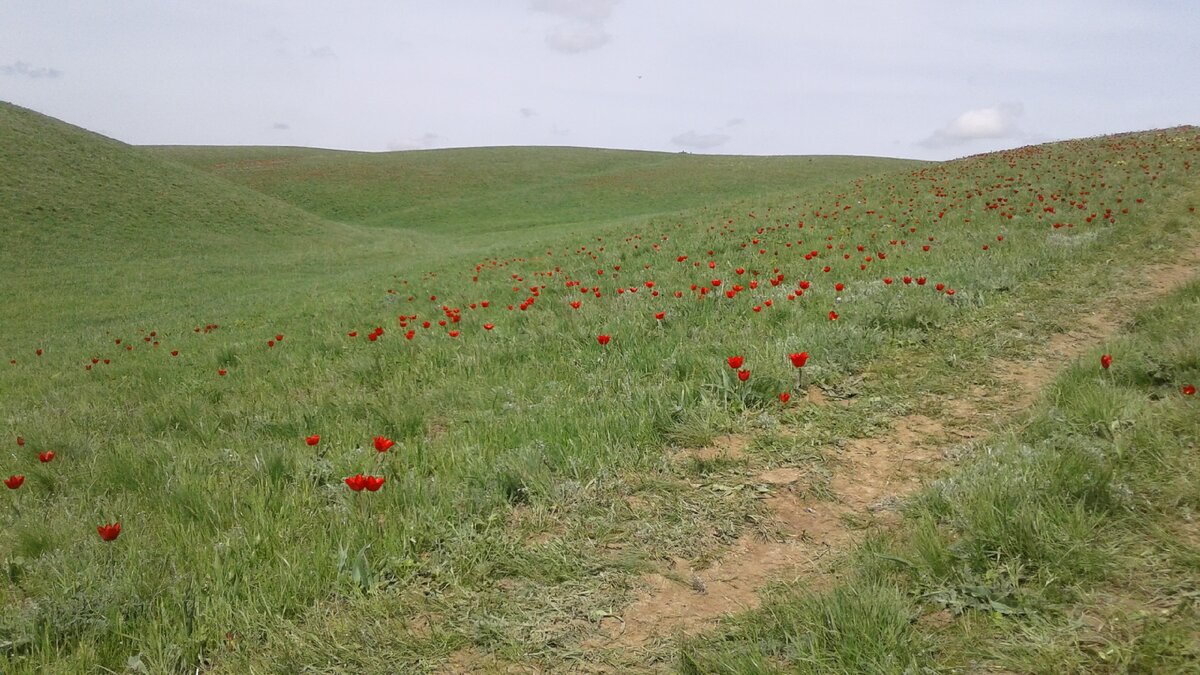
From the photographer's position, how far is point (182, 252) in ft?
84.2

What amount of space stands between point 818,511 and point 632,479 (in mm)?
908

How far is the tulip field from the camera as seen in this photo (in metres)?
2.17

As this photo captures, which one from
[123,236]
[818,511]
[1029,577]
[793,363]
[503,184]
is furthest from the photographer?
[503,184]

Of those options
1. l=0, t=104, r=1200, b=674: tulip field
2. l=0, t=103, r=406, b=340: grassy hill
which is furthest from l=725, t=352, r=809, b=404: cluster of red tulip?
l=0, t=103, r=406, b=340: grassy hill

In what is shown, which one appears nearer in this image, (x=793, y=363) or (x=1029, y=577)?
(x=1029, y=577)

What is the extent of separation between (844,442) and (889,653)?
5.78 ft

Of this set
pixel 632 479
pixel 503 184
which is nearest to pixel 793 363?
pixel 632 479

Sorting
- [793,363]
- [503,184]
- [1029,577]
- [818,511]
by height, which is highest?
[503,184]

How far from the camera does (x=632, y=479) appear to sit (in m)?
3.24

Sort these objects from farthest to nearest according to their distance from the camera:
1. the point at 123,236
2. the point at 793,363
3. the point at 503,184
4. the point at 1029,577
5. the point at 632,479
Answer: the point at 503,184 < the point at 123,236 < the point at 793,363 < the point at 632,479 < the point at 1029,577

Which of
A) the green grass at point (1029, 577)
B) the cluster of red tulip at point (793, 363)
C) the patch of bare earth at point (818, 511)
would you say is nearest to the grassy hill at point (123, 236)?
the cluster of red tulip at point (793, 363)

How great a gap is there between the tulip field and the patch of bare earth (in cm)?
3

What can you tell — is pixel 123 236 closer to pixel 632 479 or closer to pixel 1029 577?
pixel 632 479

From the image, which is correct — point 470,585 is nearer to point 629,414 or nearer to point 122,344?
point 629,414
